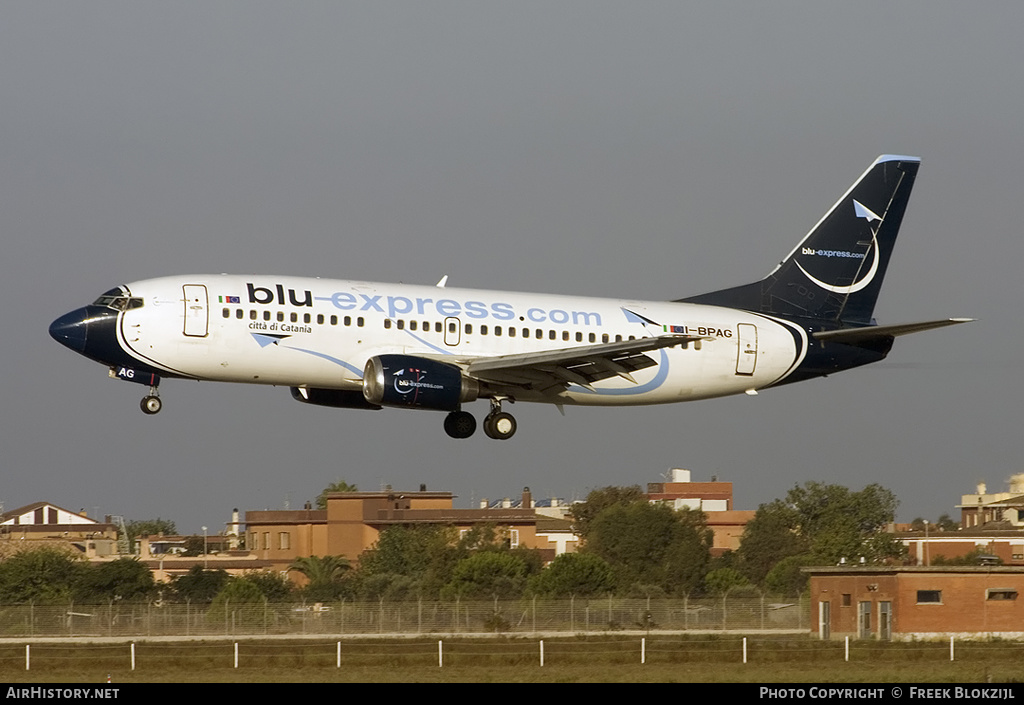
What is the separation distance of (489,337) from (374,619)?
15.6 m

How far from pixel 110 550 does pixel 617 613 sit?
10046 centimetres

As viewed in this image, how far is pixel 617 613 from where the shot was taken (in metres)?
59.8

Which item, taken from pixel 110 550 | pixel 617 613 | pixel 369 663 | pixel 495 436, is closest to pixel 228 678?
pixel 369 663

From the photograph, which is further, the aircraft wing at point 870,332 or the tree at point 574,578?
the tree at point 574,578

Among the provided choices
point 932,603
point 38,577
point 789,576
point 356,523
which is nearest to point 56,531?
point 356,523

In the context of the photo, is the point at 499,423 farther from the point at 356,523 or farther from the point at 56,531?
the point at 56,531

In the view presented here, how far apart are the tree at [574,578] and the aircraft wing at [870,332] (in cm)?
3154

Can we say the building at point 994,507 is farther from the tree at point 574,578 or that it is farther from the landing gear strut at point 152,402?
the landing gear strut at point 152,402

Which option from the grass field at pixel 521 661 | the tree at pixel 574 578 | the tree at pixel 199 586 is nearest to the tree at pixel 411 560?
the tree at pixel 574 578

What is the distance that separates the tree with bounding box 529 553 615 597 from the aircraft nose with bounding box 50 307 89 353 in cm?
3994

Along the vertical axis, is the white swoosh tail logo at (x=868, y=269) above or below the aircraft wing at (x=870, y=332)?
above

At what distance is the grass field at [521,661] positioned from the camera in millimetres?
41938
